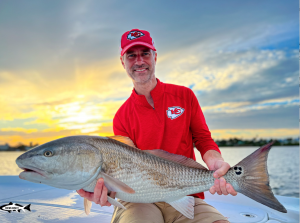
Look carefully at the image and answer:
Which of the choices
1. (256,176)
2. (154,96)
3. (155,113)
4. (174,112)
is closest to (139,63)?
(154,96)

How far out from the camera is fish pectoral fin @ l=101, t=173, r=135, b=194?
7.84 ft

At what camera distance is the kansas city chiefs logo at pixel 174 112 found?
3432mm

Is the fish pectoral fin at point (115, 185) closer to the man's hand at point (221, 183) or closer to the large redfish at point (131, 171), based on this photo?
the large redfish at point (131, 171)

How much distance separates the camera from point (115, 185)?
2398mm

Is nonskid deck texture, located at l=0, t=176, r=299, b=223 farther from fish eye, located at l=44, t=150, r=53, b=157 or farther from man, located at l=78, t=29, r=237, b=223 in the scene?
fish eye, located at l=44, t=150, r=53, b=157

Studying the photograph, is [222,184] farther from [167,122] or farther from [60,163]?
[60,163]

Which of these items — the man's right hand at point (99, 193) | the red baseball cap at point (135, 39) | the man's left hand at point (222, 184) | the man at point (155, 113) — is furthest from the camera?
the red baseball cap at point (135, 39)

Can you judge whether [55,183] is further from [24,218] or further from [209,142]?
[209,142]

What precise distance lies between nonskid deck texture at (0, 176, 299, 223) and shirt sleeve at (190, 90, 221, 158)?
5.24 feet

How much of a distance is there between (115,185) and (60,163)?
579 mm

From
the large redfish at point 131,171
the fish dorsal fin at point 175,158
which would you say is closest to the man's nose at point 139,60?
the large redfish at point 131,171

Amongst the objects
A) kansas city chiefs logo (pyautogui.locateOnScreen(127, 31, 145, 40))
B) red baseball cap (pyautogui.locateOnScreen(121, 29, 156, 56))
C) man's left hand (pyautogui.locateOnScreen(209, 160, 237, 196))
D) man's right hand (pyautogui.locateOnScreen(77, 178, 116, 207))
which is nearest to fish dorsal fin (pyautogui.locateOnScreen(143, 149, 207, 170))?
man's left hand (pyautogui.locateOnScreen(209, 160, 237, 196))

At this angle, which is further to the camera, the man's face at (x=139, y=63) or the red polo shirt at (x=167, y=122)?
the man's face at (x=139, y=63)

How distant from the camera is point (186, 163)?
9.30 ft
